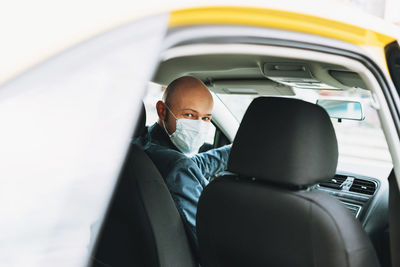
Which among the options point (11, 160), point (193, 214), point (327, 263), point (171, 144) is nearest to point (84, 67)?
point (11, 160)

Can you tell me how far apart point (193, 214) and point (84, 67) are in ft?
4.53

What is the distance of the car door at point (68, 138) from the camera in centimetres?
81

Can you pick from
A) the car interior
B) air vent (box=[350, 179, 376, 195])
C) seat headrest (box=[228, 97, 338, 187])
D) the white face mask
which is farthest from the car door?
air vent (box=[350, 179, 376, 195])

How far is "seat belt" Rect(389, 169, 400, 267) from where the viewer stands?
5.67 ft

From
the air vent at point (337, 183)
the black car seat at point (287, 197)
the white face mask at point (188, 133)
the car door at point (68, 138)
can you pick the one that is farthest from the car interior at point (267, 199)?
the air vent at point (337, 183)

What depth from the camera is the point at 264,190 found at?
1.66 metres

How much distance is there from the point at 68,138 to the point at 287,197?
97 cm

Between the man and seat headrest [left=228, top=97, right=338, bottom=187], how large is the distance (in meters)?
0.48

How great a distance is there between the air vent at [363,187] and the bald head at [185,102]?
3.66 ft

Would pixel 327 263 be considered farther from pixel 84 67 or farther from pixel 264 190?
pixel 84 67

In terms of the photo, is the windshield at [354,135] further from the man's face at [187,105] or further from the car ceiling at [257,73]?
the man's face at [187,105]

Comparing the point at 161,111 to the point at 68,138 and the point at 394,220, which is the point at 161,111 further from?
the point at 68,138

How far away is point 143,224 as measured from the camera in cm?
185

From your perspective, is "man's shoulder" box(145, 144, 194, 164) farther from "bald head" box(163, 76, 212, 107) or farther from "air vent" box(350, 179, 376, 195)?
"air vent" box(350, 179, 376, 195)
